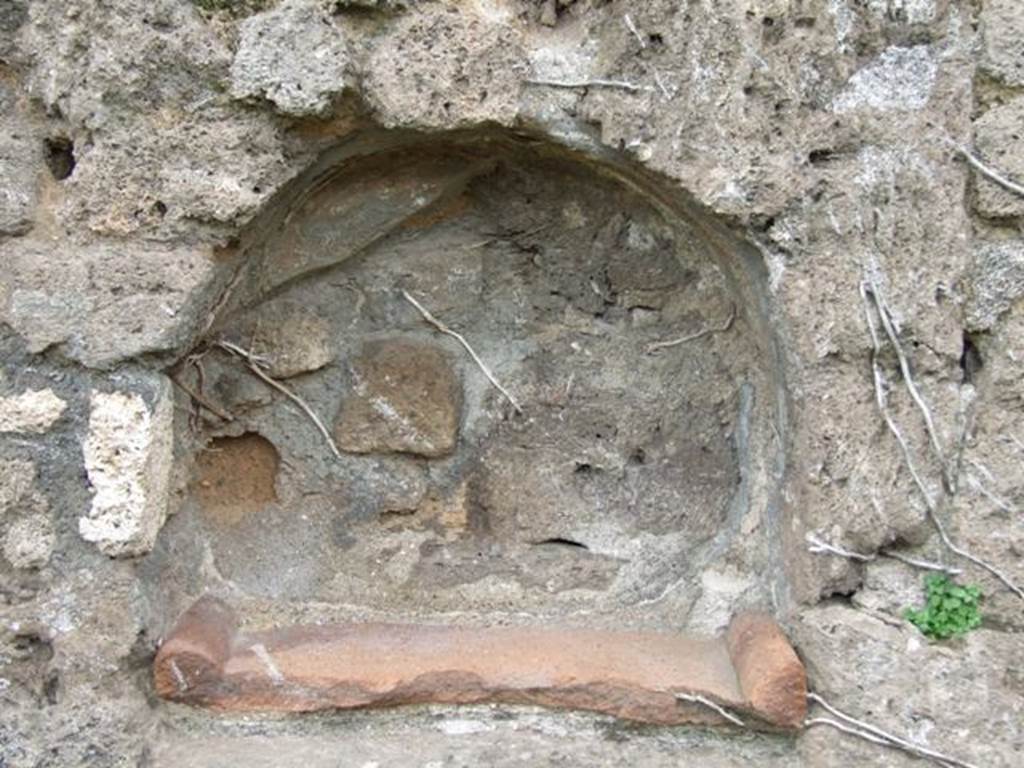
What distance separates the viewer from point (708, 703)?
1.77m

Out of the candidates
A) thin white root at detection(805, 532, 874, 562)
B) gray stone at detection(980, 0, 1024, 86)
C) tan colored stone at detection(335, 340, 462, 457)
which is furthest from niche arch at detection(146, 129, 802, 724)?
gray stone at detection(980, 0, 1024, 86)

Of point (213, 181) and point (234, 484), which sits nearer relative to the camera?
point (213, 181)

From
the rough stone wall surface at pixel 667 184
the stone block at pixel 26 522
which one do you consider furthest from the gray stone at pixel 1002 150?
the stone block at pixel 26 522

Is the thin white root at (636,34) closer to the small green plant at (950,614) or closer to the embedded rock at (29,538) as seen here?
the small green plant at (950,614)

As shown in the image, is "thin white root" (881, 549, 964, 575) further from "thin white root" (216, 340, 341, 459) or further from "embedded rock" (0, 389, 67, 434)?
"embedded rock" (0, 389, 67, 434)

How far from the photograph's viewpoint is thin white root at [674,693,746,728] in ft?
5.82

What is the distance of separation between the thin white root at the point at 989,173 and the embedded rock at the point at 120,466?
4.47ft

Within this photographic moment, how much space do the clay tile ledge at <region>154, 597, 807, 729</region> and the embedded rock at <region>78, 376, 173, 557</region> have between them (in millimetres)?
208

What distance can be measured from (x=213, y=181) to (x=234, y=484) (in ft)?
2.10

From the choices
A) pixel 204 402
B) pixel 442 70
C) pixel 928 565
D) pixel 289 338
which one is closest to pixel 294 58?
pixel 442 70

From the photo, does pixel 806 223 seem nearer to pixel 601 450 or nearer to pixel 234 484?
pixel 601 450

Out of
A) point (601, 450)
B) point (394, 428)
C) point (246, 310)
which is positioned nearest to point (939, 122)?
point (601, 450)

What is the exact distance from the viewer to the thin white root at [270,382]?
199 centimetres

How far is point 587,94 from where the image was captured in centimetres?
174
